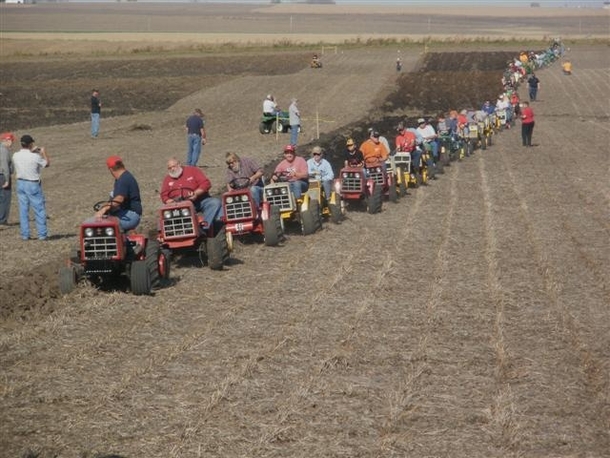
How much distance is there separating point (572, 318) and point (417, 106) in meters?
33.5

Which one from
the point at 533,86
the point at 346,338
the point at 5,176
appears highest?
the point at 5,176

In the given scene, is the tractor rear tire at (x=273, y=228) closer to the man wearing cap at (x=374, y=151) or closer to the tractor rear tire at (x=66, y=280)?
the tractor rear tire at (x=66, y=280)

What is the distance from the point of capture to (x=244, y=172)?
54.2 feet

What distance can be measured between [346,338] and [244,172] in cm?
604

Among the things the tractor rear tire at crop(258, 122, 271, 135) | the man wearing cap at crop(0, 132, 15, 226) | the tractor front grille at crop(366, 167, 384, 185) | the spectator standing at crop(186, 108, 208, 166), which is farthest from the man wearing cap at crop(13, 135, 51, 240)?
the tractor rear tire at crop(258, 122, 271, 135)

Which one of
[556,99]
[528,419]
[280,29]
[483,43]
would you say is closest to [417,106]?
[556,99]

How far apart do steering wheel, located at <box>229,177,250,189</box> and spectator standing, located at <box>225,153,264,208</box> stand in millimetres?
22

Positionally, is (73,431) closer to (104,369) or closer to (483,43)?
(104,369)

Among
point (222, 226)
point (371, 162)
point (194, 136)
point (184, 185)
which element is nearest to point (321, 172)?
point (371, 162)

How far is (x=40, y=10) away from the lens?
16775cm

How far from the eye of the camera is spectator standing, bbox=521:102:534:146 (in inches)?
A: 1233

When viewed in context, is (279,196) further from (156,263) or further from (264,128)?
(264,128)

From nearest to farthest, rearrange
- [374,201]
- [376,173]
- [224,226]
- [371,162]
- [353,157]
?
[224,226]
[374,201]
[353,157]
[376,173]
[371,162]

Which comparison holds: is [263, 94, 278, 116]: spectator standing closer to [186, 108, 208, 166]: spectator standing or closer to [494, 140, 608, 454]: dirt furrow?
[186, 108, 208, 166]: spectator standing
